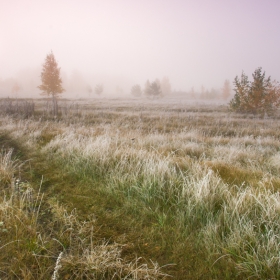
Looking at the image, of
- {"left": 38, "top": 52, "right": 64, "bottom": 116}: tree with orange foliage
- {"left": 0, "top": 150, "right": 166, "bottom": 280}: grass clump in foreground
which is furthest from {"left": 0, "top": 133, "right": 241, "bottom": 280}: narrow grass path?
{"left": 38, "top": 52, "right": 64, "bottom": 116}: tree with orange foliage

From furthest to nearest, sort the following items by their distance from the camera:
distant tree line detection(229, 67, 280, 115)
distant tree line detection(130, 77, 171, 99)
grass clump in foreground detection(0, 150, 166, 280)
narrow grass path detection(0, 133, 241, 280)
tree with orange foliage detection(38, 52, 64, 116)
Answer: distant tree line detection(130, 77, 171, 99) → tree with orange foliage detection(38, 52, 64, 116) → distant tree line detection(229, 67, 280, 115) → narrow grass path detection(0, 133, 241, 280) → grass clump in foreground detection(0, 150, 166, 280)

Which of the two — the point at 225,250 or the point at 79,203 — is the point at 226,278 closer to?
the point at 225,250

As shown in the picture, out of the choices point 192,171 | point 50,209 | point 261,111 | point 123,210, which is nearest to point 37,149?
point 50,209

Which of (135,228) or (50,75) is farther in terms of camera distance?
(50,75)

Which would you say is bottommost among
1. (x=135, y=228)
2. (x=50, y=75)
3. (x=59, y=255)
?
(x=135, y=228)

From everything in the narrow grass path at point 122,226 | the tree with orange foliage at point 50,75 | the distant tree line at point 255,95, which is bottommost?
the narrow grass path at point 122,226

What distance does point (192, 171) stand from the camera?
13.2ft

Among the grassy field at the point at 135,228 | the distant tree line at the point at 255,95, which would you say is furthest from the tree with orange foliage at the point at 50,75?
the grassy field at the point at 135,228

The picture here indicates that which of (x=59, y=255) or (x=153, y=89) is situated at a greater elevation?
(x=153, y=89)

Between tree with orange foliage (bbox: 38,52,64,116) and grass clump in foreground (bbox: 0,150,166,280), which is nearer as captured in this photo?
grass clump in foreground (bbox: 0,150,166,280)

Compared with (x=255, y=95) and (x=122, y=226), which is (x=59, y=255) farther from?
(x=255, y=95)

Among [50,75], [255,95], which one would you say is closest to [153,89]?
[50,75]

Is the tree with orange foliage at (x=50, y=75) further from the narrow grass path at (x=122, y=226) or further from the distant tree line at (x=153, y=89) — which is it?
the narrow grass path at (x=122, y=226)

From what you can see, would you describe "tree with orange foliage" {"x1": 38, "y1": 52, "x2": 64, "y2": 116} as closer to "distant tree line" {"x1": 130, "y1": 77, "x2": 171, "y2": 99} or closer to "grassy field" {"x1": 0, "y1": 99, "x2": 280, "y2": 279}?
"distant tree line" {"x1": 130, "y1": 77, "x2": 171, "y2": 99}
